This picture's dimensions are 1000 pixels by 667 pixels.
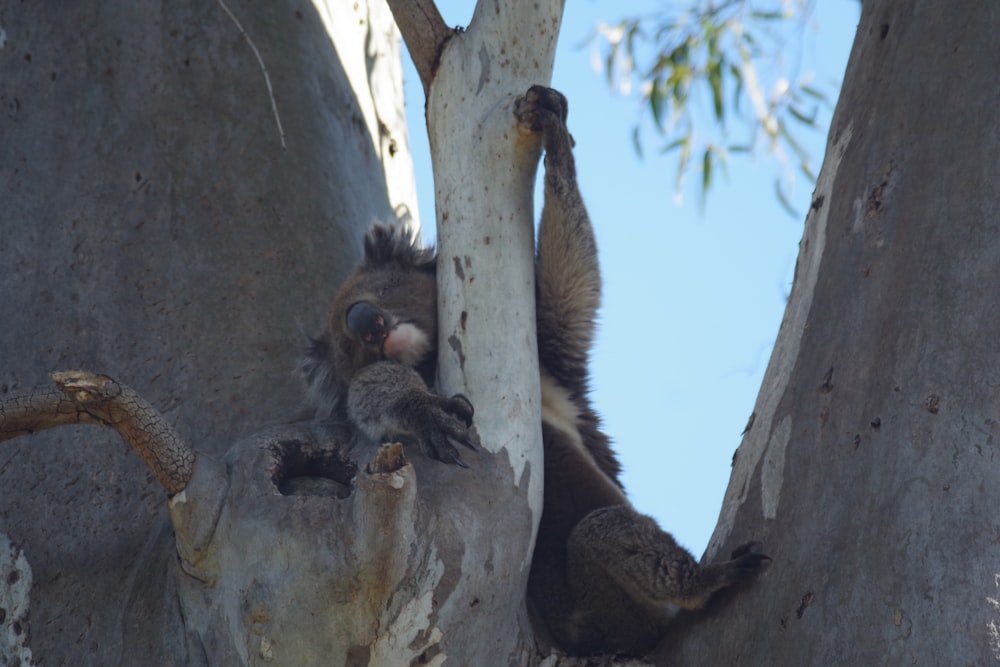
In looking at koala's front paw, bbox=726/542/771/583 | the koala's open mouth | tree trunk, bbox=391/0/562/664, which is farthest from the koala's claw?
the koala's open mouth

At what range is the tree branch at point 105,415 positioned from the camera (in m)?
2.28

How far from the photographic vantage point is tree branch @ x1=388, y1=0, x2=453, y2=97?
10.5 ft

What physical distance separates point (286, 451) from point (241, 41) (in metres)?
1.59

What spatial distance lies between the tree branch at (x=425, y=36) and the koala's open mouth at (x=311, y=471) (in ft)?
3.56

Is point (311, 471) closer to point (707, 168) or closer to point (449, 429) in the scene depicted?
point (449, 429)

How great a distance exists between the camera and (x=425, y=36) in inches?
126

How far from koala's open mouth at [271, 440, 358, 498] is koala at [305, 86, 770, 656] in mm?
214

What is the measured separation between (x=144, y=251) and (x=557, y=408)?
4.84ft

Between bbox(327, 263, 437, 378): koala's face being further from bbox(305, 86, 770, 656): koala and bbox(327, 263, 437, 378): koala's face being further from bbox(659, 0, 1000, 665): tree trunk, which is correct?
bbox(659, 0, 1000, 665): tree trunk

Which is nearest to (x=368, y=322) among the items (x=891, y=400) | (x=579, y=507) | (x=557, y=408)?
(x=557, y=408)

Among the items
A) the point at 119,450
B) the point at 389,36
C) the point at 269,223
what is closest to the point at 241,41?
the point at 269,223

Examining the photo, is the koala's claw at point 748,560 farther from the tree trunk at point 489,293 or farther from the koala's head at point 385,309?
the koala's head at point 385,309

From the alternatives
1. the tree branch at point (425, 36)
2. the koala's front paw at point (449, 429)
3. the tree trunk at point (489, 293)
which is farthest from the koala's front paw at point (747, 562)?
the tree branch at point (425, 36)

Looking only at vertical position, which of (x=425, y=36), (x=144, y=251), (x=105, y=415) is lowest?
(x=105, y=415)
